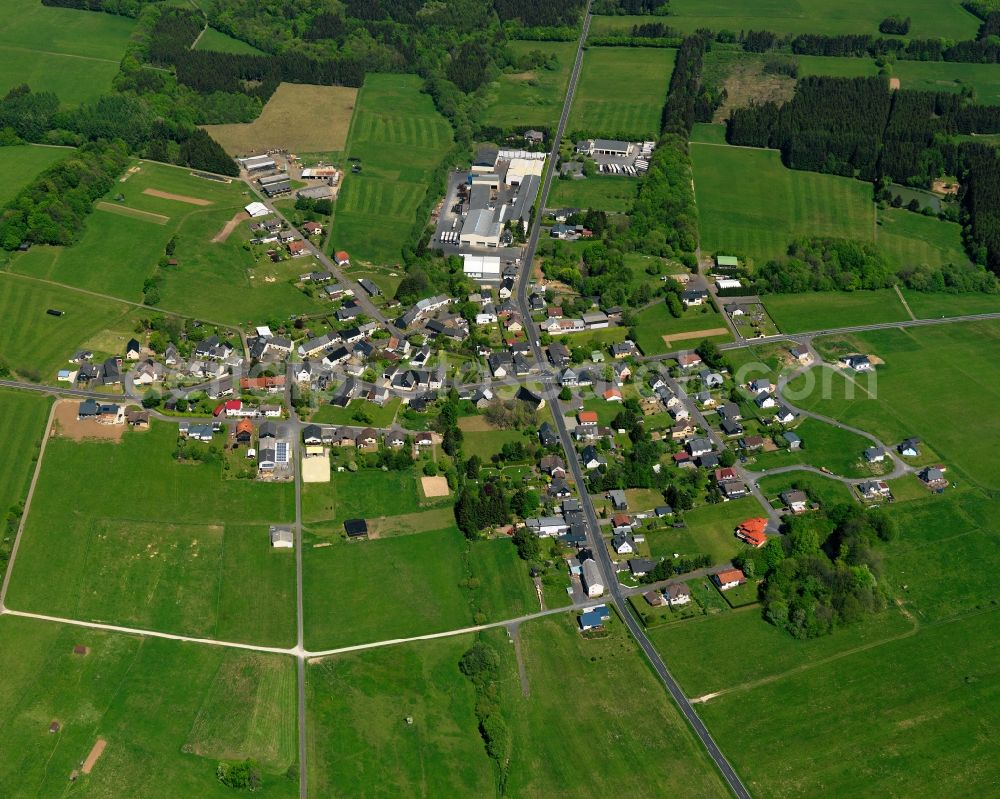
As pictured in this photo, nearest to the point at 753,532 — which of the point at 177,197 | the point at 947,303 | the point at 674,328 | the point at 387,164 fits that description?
the point at 674,328

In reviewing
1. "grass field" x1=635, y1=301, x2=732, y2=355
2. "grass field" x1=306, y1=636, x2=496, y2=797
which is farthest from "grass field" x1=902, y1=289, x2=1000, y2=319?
"grass field" x1=306, y1=636, x2=496, y2=797

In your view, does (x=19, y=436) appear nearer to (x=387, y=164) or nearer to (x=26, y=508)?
(x=26, y=508)

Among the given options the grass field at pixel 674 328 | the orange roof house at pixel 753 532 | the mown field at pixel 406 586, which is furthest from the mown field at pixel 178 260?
the orange roof house at pixel 753 532

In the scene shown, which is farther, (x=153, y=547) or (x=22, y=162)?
(x=22, y=162)

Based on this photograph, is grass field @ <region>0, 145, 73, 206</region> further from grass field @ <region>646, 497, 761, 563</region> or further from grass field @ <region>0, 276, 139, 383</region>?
grass field @ <region>646, 497, 761, 563</region>

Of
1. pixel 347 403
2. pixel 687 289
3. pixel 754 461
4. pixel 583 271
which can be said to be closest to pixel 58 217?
pixel 347 403
